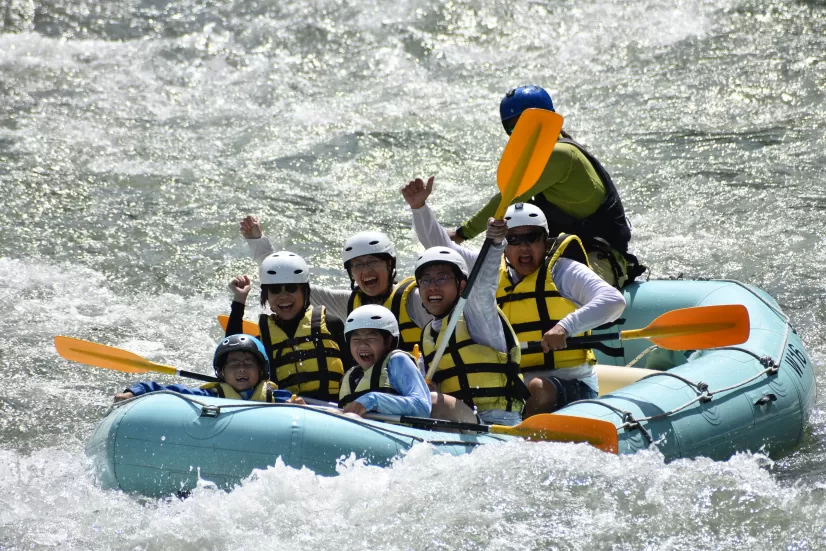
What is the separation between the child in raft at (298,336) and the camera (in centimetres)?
536

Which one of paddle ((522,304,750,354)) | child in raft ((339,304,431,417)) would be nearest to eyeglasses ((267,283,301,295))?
child in raft ((339,304,431,417))

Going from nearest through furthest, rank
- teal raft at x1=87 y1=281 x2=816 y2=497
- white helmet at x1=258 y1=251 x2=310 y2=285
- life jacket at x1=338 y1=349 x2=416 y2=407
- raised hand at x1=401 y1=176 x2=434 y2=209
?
teal raft at x1=87 y1=281 x2=816 y2=497, life jacket at x1=338 y1=349 x2=416 y2=407, white helmet at x1=258 y1=251 x2=310 y2=285, raised hand at x1=401 y1=176 x2=434 y2=209

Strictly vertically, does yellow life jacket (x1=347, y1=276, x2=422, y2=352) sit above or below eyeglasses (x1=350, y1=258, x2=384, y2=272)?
below

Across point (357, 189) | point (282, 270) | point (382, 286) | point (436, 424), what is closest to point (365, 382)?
point (436, 424)

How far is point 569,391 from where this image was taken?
523 centimetres

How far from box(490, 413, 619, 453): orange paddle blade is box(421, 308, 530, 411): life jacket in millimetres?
217

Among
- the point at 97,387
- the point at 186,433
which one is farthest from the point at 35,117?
the point at 186,433

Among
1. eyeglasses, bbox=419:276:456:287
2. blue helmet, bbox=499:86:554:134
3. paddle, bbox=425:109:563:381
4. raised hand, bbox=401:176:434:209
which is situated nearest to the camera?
eyeglasses, bbox=419:276:456:287

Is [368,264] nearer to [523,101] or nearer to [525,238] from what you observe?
[525,238]

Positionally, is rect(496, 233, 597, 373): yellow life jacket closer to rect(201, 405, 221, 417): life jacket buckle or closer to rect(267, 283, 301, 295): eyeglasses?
rect(267, 283, 301, 295): eyeglasses

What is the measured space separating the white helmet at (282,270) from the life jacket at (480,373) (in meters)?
0.88

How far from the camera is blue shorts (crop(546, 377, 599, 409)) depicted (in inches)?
204

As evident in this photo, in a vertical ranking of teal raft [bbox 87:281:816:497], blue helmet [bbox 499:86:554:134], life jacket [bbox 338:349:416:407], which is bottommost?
teal raft [bbox 87:281:816:497]

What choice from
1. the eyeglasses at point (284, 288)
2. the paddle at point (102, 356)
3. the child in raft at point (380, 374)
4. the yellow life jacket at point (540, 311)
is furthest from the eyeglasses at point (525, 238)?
the paddle at point (102, 356)
